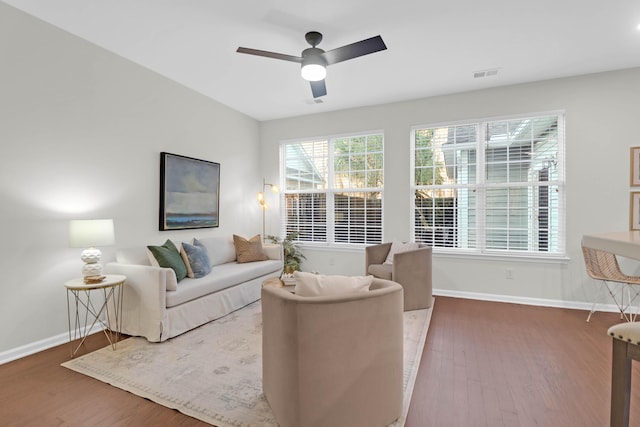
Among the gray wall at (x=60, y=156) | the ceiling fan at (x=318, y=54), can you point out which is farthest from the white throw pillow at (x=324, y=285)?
the gray wall at (x=60, y=156)

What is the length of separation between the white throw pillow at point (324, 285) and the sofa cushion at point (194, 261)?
7.29 feet

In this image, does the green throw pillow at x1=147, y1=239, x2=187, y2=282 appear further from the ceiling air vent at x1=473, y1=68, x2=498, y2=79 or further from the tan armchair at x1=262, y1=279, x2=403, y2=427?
the ceiling air vent at x1=473, y1=68, x2=498, y2=79

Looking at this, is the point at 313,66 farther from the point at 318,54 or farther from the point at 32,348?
the point at 32,348

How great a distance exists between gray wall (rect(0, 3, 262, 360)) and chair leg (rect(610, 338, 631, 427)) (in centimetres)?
403

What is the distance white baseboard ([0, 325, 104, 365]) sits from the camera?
260cm

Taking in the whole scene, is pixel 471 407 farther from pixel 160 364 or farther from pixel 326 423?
pixel 160 364

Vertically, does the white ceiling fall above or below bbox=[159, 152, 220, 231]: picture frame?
above

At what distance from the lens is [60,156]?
297cm

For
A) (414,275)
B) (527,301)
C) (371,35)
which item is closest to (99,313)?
(414,275)

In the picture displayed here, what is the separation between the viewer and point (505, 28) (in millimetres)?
2902

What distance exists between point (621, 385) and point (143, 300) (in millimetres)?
3358

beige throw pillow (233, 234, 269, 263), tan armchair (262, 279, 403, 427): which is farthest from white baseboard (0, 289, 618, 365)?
tan armchair (262, 279, 403, 427)

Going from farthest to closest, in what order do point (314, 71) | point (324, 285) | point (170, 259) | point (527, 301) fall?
point (527, 301) < point (170, 259) < point (314, 71) < point (324, 285)

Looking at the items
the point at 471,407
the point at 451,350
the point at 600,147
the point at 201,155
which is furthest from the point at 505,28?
the point at 201,155
